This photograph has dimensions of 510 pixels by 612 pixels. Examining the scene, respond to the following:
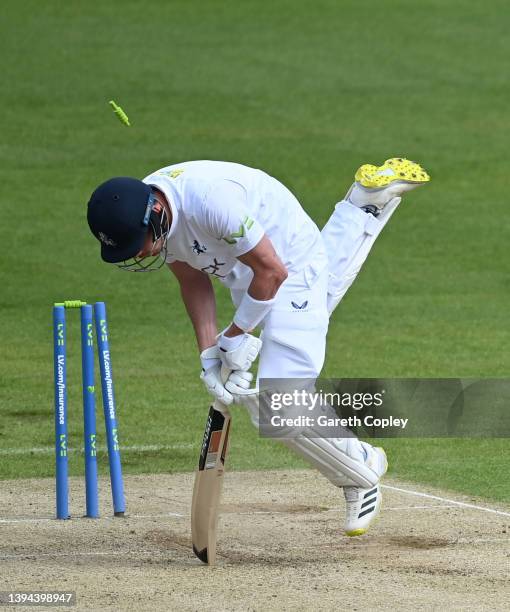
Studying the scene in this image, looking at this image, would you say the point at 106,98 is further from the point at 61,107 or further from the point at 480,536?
the point at 480,536

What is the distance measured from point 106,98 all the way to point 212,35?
158 inches

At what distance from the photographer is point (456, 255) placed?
15.1 m

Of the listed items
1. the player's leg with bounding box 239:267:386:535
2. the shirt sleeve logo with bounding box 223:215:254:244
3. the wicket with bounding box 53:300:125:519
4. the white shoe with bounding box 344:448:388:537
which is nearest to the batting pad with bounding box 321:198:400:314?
the player's leg with bounding box 239:267:386:535

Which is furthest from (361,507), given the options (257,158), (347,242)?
(257,158)

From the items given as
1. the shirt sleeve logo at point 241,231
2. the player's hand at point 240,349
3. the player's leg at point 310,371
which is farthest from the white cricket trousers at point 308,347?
the shirt sleeve logo at point 241,231

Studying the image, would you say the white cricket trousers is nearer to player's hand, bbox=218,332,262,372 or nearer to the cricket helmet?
player's hand, bbox=218,332,262,372

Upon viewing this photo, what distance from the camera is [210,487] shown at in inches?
244

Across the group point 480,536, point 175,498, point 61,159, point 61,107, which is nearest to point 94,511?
point 175,498

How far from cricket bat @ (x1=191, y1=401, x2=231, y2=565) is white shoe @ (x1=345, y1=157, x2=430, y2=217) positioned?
1.37 meters

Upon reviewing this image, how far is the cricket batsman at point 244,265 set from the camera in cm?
574

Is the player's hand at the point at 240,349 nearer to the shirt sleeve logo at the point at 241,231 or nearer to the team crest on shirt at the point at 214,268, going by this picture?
the team crest on shirt at the point at 214,268

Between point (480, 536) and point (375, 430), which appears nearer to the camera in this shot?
point (480, 536)

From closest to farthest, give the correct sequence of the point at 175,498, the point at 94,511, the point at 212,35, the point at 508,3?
the point at 94,511 < the point at 175,498 < the point at 212,35 < the point at 508,3

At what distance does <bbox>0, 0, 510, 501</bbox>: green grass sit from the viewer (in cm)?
988
